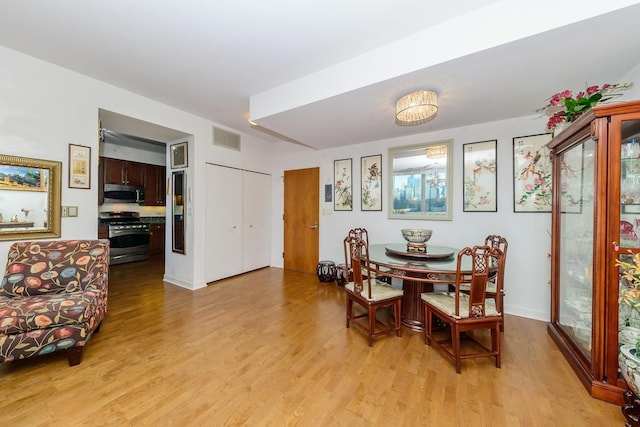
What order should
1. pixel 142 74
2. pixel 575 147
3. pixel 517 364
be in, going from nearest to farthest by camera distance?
pixel 517 364
pixel 575 147
pixel 142 74

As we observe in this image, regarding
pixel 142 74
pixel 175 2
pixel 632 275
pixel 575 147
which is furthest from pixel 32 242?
pixel 575 147

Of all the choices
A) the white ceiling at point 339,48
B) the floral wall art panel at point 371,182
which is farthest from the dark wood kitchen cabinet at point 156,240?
the floral wall art panel at point 371,182

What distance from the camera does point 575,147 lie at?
2076 millimetres

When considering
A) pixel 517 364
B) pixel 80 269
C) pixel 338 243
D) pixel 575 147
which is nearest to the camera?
pixel 517 364

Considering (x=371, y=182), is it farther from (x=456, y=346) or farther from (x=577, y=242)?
(x=456, y=346)

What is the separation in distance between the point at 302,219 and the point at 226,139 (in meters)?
1.90

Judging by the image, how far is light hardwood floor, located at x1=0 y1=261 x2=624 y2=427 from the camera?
1443mm

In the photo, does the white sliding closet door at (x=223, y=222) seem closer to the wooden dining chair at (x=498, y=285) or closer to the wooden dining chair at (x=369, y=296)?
the wooden dining chair at (x=369, y=296)

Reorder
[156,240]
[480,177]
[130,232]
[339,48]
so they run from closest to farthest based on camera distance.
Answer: [339,48] < [480,177] < [130,232] < [156,240]

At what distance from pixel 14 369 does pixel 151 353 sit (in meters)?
0.87

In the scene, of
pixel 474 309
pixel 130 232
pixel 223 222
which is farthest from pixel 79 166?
pixel 474 309

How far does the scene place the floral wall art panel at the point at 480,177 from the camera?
3.10m

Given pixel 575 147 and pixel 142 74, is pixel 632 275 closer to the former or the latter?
pixel 575 147

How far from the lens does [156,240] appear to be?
5961mm
